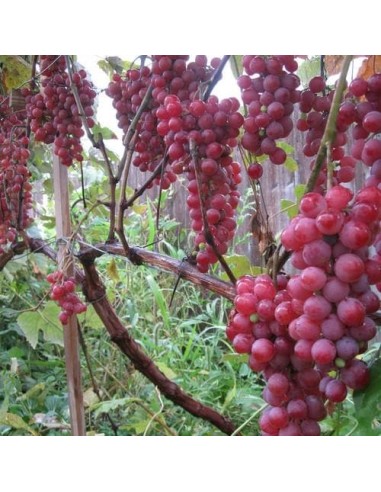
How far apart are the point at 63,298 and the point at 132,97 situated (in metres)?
0.28

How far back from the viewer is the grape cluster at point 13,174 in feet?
2.51

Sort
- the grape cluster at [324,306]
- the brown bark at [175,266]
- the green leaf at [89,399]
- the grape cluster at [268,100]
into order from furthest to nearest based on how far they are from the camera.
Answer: the green leaf at [89,399] → the brown bark at [175,266] → the grape cluster at [268,100] → the grape cluster at [324,306]

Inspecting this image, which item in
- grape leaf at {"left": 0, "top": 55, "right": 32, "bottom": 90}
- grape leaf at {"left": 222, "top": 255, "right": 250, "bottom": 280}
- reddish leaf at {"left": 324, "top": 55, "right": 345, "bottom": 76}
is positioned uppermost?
grape leaf at {"left": 0, "top": 55, "right": 32, "bottom": 90}

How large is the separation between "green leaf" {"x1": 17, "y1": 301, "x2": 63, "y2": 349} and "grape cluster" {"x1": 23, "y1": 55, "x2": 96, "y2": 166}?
280 mm

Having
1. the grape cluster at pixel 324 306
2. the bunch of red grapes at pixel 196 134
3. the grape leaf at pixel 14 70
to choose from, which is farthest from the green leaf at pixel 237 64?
the grape leaf at pixel 14 70

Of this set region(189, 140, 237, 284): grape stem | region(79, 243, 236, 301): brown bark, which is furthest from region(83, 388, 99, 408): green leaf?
region(189, 140, 237, 284): grape stem

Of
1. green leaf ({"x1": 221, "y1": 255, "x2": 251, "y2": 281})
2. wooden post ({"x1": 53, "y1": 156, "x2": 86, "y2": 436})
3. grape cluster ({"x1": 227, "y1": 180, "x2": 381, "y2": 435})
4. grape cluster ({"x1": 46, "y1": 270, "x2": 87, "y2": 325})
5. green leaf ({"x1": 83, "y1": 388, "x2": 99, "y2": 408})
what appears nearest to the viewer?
grape cluster ({"x1": 227, "y1": 180, "x2": 381, "y2": 435})

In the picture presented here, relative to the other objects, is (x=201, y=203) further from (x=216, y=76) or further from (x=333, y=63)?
(x=333, y=63)

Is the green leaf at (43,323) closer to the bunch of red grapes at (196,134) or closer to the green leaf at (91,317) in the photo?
the green leaf at (91,317)

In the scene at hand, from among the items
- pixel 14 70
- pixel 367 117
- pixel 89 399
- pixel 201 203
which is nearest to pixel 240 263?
pixel 201 203

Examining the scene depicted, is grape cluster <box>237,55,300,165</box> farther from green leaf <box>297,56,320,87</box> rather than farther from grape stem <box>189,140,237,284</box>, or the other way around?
green leaf <box>297,56,320,87</box>

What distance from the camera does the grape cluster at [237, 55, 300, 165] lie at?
344mm

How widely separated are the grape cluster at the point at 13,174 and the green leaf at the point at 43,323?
0.41ft
